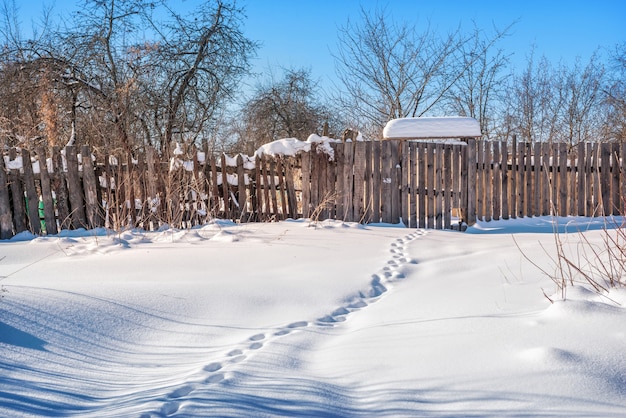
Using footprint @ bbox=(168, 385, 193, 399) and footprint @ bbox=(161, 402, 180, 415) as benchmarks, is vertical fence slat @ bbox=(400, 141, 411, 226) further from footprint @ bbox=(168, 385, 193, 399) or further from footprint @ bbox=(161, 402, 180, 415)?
footprint @ bbox=(161, 402, 180, 415)

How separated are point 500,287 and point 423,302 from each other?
0.60 metres

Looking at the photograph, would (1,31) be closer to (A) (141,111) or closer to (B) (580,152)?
(A) (141,111)

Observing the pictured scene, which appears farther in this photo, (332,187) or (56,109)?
(56,109)

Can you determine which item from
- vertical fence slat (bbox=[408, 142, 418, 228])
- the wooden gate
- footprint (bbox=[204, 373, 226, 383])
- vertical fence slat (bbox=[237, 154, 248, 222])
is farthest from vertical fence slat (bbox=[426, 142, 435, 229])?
footprint (bbox=[204, 373, 226, 383])

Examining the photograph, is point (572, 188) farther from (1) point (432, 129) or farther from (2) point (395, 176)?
(2) point (395, 176)

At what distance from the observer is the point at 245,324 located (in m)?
2.93

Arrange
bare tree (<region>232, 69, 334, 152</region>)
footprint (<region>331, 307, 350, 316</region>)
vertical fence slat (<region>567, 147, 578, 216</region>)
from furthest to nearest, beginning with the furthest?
bare tree (<region>232, 69, 334, 152</region>)
vertical fence slat (<region>567, 147, 578, 216</region>)
footprint (<region>331, 307, 350, 316</region>)

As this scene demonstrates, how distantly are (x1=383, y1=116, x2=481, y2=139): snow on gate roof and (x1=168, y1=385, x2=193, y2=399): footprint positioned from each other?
264 inches

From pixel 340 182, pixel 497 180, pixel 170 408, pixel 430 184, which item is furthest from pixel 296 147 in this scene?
pixel 170 408

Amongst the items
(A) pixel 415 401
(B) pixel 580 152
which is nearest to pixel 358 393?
(A) pixel 415 401

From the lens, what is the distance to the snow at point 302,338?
1779mm

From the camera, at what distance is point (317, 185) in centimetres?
779

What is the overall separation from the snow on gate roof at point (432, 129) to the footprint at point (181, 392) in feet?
22.0

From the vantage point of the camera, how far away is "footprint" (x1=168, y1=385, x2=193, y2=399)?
189 cm
